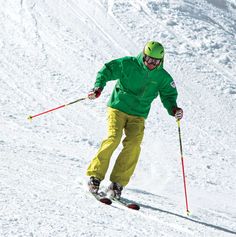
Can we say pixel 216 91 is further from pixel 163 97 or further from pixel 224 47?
pixel 163 97

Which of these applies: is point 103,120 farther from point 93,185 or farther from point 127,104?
point 93,185

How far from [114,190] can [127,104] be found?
3.25ft

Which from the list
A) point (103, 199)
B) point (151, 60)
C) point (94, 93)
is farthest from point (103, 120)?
point (103, 199)

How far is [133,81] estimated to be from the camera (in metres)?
6.12

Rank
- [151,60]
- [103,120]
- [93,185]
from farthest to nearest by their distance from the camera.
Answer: [103,120] → [151,60] → [93,185]

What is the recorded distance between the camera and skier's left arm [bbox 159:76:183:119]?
6.24 m

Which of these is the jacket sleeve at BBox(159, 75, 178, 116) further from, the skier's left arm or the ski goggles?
the ski goggles

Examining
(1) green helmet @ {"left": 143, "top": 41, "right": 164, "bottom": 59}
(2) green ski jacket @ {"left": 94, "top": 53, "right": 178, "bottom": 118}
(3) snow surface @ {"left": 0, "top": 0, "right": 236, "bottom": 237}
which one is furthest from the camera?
(2) green ski jacket @ {"left": 94, "top": 53, "right": 178, "bottom": 118}

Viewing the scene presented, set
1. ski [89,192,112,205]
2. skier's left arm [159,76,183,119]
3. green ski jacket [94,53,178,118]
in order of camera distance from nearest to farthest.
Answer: ski [89,192,112,205]
green ski jacket [94,53,178,118]
skier's left arm [159,76,183,119]

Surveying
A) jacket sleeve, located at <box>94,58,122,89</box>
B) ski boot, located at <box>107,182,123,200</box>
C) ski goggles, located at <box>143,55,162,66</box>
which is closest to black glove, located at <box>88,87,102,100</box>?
jacket sleeve, located at <box>94,58,122,89</box>

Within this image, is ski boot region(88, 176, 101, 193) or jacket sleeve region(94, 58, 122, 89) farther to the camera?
jacket sleeve region(94, 58, 122, 89)

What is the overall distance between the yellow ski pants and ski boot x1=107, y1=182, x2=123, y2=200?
0.18ft

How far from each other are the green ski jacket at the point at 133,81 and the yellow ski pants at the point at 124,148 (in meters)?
0.10

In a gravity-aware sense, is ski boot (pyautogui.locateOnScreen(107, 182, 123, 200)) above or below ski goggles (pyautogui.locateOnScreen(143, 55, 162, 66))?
below
